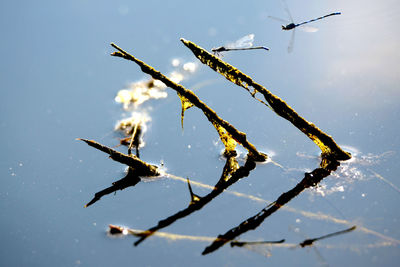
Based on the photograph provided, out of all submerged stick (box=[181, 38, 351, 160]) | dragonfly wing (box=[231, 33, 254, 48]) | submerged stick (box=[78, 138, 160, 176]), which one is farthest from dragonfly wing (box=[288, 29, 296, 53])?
submerged stick (box=[78, 138, 160, 176])

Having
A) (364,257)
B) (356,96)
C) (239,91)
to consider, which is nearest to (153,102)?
(239,91)

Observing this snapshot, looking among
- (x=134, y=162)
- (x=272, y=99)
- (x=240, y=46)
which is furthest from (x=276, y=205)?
(x=240, y=46)

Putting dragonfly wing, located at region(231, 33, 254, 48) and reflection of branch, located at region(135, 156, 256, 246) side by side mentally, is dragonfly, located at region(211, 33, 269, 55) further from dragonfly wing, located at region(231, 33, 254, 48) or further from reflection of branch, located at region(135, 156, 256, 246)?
reflection of branch, located at region(135, 156, 256, 246)

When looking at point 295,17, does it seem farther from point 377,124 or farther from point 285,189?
point 285,189

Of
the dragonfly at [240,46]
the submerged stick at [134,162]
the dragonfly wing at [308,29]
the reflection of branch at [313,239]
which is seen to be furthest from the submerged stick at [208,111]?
the dragonfly wing at [308,29]

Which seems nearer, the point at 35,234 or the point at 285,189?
the point at 35,234
